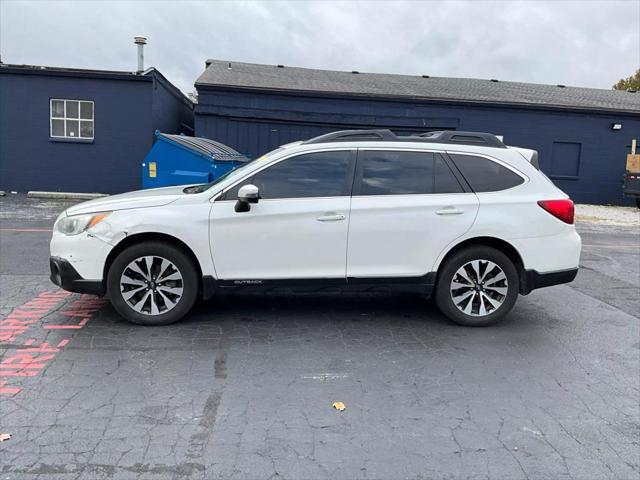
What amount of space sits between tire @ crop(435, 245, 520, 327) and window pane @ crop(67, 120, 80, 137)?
1601 cm

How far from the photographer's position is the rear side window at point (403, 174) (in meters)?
5.24

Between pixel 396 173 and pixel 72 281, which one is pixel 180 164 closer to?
pixel 72 281

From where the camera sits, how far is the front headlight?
4953 mm

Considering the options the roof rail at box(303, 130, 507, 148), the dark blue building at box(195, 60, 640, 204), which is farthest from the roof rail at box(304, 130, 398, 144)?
the dark blue building at box(195, 60, 640, 204)

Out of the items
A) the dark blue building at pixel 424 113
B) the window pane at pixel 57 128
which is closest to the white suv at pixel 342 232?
the dark blue building at pixel 424 113

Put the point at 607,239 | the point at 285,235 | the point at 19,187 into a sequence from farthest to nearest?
the point at 19,187, the point at 607,239, the point at 285,235

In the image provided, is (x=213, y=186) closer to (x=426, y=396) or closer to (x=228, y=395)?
(x=228, y=395)

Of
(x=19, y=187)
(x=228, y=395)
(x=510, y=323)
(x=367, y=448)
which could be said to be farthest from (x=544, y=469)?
(x=19, y=187)

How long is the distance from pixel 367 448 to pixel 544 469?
977 millimetres

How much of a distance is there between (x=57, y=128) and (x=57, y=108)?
0.64m

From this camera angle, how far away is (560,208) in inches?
210

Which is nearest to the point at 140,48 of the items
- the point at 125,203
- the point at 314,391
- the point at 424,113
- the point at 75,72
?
the point at 75,72

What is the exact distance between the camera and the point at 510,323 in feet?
18.4

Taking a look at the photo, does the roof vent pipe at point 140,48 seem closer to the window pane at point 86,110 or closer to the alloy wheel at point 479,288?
the window pane at point 86,110
